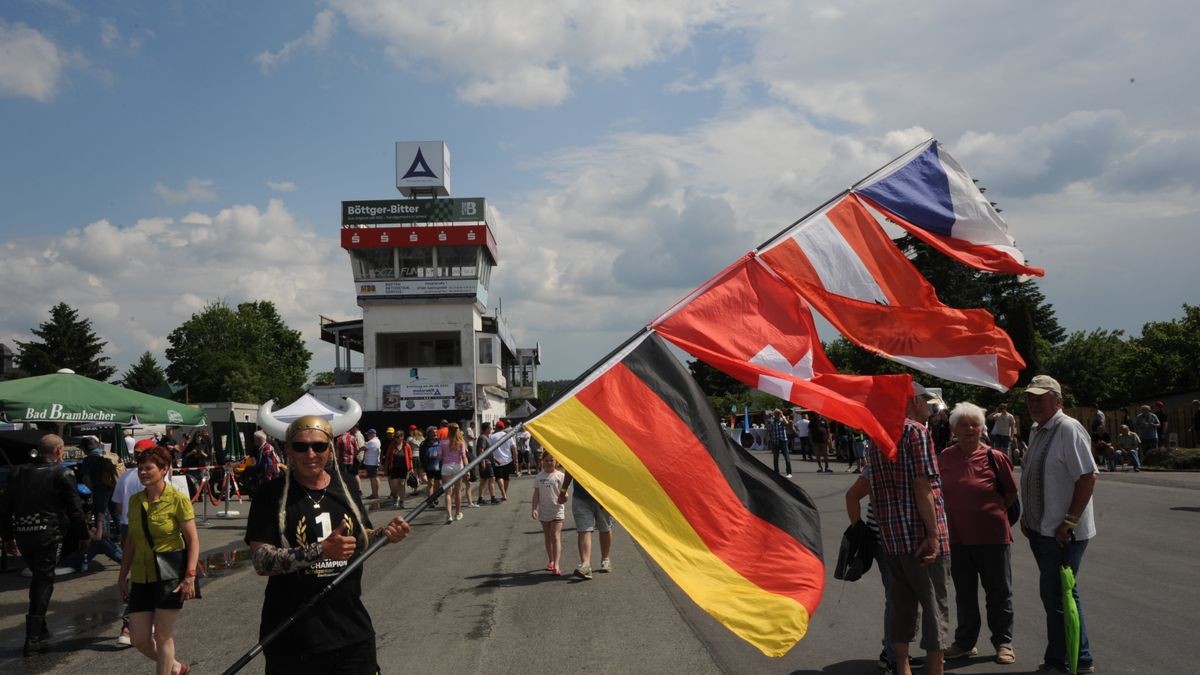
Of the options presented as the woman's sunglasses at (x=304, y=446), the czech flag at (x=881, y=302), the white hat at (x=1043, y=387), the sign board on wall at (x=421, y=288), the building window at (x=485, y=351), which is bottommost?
the woman's sunglasses at (x=304, y=446)

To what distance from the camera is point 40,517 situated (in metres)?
8.01

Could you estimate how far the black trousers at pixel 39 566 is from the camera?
787 centimetres

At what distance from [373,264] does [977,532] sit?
59341 millimetres

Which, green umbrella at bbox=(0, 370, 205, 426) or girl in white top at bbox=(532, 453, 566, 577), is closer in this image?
girl in white top at bbox=(532, 453, 566, 577)

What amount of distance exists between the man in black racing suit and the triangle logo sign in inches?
2273

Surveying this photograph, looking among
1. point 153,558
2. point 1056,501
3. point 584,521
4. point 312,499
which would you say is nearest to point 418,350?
point 584,521

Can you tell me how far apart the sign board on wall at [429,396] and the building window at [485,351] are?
15.4ft

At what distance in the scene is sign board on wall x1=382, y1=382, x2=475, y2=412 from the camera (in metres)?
59.2

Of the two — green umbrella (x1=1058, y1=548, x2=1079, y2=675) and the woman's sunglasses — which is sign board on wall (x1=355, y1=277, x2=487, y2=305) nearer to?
green umbrella (x1=1058, y1=548, x2=1079, y2=675)

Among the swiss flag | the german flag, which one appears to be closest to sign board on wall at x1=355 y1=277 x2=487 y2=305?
the swiss flag

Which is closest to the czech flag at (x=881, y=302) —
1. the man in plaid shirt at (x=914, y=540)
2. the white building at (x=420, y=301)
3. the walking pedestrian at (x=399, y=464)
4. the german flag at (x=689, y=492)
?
the man in plaid shirt at (x=914, y=540)

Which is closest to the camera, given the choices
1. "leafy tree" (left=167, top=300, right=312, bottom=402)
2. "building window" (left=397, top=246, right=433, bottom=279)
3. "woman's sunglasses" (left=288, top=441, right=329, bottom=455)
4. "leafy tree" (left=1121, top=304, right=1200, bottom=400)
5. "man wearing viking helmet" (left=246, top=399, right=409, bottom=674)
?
"man wearing viking helmet" (left=246, top=399, right=409, bottom=674)

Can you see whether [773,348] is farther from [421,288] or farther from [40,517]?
[421,288]

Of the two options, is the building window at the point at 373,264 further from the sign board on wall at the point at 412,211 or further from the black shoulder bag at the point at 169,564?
the black shoulder bag at the point at 169,564
